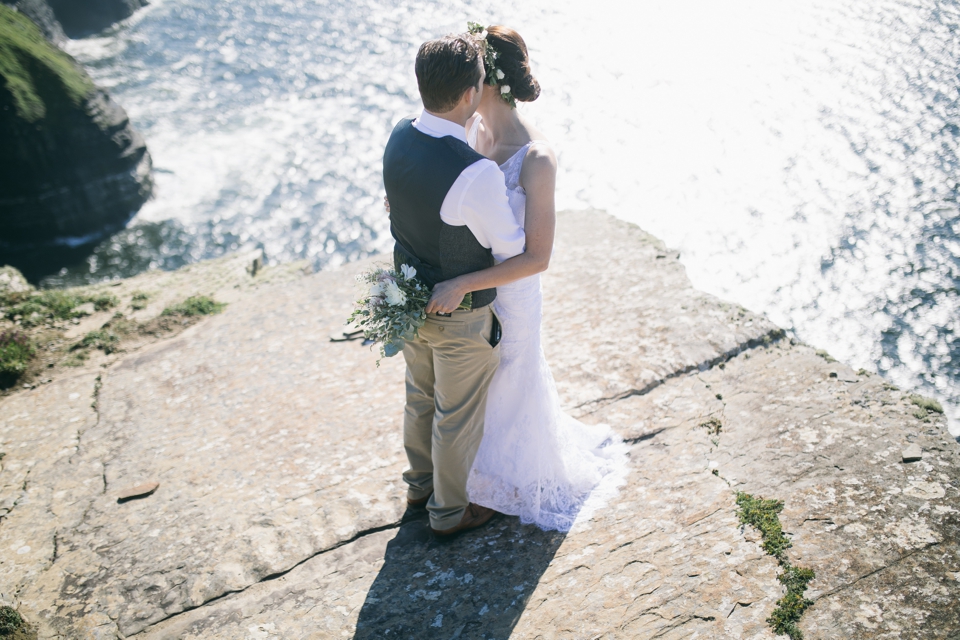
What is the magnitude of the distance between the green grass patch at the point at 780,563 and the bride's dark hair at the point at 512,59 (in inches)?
106

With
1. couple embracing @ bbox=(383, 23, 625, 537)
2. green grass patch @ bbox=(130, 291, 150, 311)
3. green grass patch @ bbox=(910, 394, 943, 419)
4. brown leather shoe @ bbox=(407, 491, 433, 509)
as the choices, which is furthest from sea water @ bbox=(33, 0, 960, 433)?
brown leather shoe @ bbox=(407, 491, 433, 509)

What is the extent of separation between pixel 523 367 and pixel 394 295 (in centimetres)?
98

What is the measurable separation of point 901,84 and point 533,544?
49.1 feet

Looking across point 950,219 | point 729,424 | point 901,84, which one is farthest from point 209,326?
point 901,84

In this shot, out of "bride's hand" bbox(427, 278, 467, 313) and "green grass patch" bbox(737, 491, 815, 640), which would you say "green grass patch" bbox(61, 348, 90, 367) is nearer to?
"bride's hand" bbox(427, 278, 467, 313)

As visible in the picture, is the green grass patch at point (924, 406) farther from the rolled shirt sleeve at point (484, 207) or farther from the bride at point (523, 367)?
the rolled shirt sleeve at point (484, 207)

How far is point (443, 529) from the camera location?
3822mm

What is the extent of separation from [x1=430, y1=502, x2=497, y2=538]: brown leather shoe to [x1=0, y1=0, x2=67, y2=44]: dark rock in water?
24297 mm

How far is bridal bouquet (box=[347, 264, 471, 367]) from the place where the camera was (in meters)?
3.26

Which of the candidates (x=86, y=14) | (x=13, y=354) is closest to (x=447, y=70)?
(x=13, y=354)

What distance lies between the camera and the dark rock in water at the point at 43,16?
21.3m

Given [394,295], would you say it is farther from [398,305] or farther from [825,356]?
[825,356]

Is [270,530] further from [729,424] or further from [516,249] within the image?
[729,424]

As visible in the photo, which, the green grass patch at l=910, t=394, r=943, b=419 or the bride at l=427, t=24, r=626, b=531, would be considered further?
the green grass patch at l=910, t=394, r=943, b=419
